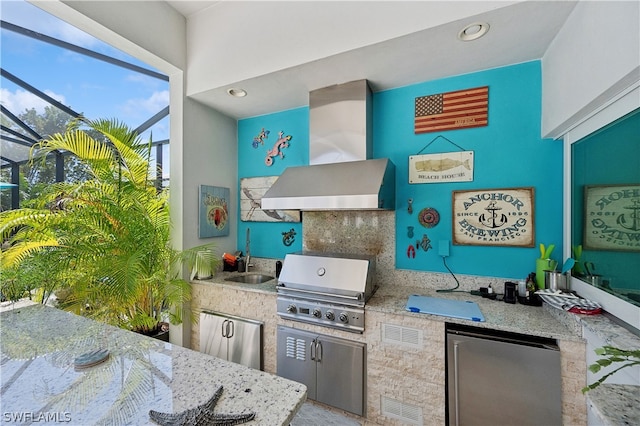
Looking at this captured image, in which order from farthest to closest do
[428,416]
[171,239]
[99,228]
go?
[171,239], [99,228], [428,416]

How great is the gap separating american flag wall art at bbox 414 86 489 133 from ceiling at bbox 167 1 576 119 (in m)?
0.18

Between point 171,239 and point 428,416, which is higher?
point 171,239

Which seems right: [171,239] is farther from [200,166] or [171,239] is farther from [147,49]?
[147,49]

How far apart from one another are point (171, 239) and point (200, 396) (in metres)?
2.14

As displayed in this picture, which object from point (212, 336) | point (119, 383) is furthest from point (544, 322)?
point (212, 336)

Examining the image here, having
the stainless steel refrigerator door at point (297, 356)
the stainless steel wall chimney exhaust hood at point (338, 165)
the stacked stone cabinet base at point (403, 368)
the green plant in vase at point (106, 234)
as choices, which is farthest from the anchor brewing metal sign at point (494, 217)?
the green plant in vase at point (106, 234)

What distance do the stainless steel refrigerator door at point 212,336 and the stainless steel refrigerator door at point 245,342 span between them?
0.08 metres

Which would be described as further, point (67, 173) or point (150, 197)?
point (67, 173)

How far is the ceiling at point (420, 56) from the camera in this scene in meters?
1.52

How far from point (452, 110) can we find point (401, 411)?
94.2 inches

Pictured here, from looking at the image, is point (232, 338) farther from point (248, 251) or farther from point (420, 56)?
point (420, 56)

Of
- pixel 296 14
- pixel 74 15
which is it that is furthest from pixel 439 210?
pixel 74 15

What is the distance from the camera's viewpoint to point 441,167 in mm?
2203

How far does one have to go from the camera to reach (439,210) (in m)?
2.21
